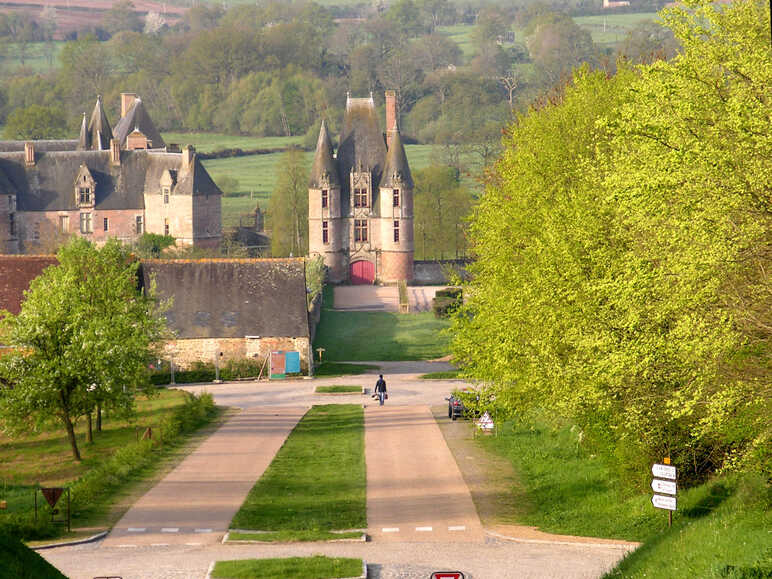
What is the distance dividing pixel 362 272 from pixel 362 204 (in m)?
5.03

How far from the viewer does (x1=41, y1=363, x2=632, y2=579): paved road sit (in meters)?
21.8

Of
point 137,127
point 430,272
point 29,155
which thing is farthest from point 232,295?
point 137,127

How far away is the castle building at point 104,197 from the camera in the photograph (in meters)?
96.3

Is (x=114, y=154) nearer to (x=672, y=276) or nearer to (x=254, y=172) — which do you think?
(x=254, y=172)

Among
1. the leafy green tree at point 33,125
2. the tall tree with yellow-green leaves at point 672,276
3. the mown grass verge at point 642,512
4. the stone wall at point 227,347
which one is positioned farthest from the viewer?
the leafy green tree at point 33,125

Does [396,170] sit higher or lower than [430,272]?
higher

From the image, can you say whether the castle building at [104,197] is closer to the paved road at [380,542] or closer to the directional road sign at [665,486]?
the paved road at [380,542]

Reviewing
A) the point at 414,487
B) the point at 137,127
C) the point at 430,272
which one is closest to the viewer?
the point at 414,487

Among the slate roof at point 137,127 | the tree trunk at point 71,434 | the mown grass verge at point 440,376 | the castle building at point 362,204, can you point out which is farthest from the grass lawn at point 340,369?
the slate roof at point 137,127

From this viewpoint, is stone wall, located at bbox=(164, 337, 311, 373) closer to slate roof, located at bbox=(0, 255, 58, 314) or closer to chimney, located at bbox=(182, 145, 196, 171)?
slate roof, located at bbox=(0, 255, 58, 314)

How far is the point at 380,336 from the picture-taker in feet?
218

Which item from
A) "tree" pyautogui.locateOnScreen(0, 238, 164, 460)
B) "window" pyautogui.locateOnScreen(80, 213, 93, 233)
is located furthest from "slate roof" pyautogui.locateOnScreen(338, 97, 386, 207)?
"tree" pyautogui.locateOnScreen(0, 238, 164, 460)

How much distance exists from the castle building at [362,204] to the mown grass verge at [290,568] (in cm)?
6882

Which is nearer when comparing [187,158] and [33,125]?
[187,158]
